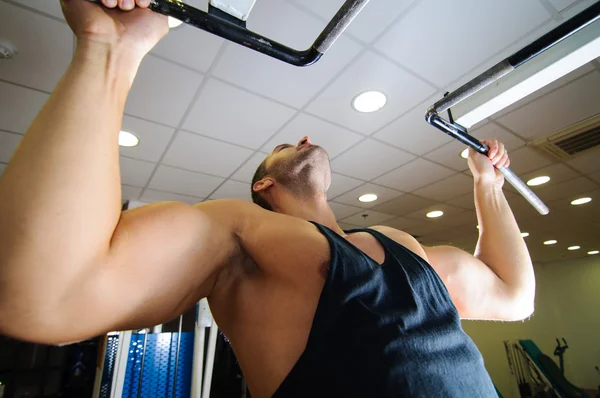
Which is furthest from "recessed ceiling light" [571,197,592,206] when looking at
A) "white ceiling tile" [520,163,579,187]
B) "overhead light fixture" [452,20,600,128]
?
"overhead light fixture" [452,20,600,128]

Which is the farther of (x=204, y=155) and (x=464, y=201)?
(x=464, y=201)

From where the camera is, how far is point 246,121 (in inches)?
98.7

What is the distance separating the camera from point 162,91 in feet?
7.07

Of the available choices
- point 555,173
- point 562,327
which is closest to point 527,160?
point 555,173

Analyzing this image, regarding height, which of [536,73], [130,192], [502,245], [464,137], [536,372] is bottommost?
[536,372]

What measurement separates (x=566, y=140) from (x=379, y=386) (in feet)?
11.7

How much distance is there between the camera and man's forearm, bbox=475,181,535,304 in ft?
3.84

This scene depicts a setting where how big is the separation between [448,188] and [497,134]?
1.21m

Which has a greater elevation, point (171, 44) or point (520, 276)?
point (171, 44)

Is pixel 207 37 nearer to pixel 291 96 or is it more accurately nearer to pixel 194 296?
pixel 291 96

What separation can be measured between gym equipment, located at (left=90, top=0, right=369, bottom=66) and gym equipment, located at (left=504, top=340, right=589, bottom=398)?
29.5 feet

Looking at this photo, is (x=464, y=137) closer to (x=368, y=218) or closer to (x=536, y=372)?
(x=368, y=218)

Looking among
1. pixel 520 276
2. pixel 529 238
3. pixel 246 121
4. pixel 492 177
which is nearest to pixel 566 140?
pixel 492 177

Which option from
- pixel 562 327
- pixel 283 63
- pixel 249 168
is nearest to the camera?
pixel 283 63
